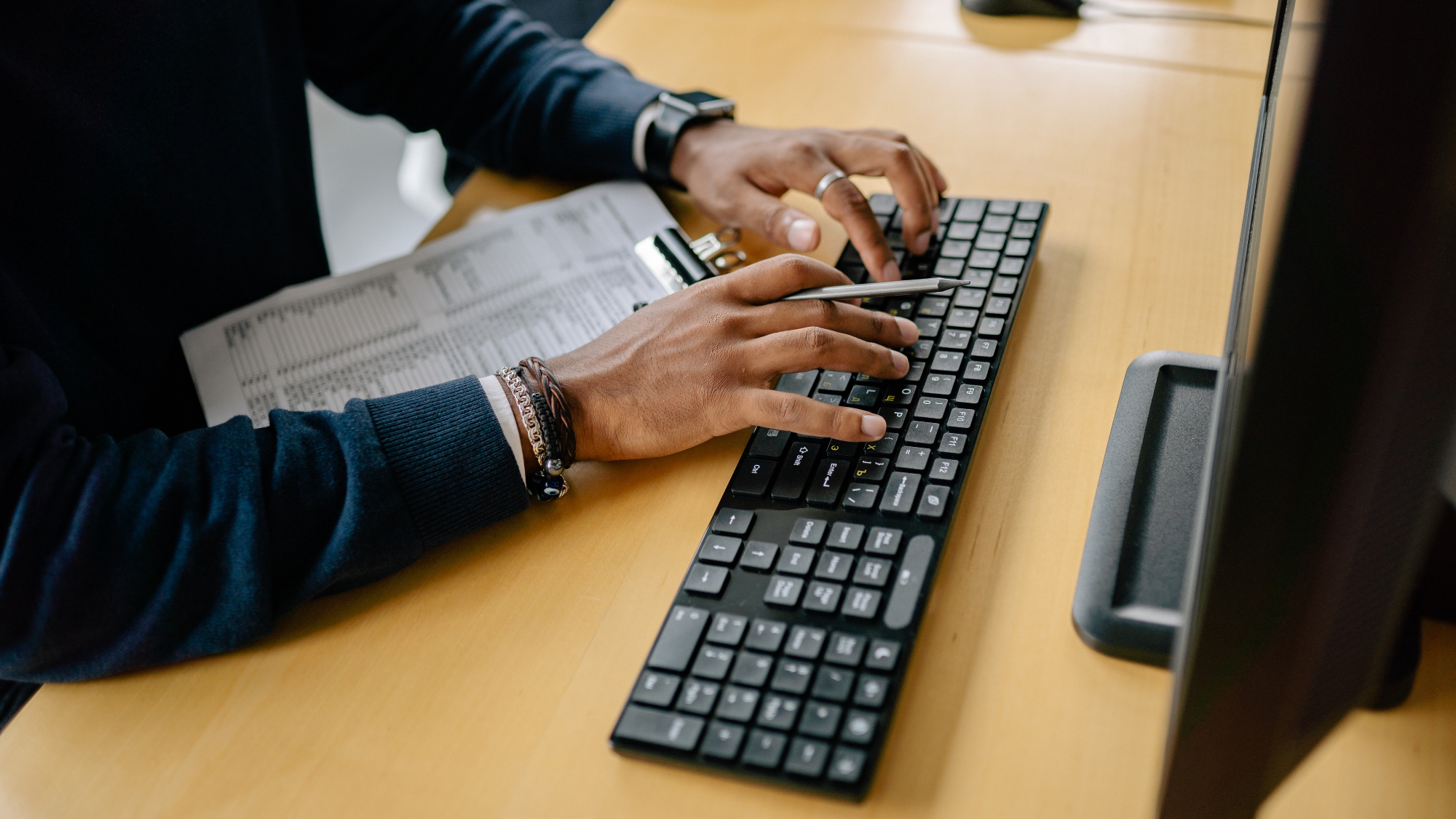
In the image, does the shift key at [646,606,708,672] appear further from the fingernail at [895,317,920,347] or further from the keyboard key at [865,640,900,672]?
the fingernail at [895,317,920,347]

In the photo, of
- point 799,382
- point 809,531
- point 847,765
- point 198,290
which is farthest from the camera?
point 198,290

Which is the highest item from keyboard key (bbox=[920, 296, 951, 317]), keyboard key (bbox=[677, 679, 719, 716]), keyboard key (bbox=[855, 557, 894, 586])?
keyboard key (bbox=[920, 296, 951, 317])

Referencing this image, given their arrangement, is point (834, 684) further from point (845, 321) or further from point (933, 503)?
point (845, 321)

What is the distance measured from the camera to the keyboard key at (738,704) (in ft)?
1.47

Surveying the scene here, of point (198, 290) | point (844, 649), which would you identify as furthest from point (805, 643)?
point (198, 290)

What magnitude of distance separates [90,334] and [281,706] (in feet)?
1.37

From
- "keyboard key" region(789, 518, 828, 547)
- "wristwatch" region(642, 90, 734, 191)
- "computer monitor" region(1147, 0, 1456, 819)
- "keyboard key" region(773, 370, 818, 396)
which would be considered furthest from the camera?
"wristwatch" region(642, 90, 734, 191)

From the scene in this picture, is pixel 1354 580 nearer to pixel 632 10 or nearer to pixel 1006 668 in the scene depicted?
pixel 1006 668

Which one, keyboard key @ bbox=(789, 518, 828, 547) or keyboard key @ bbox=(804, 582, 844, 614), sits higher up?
keyboard key @ bbox=(789, 518, 828, 547)

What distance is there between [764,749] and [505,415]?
0.28m

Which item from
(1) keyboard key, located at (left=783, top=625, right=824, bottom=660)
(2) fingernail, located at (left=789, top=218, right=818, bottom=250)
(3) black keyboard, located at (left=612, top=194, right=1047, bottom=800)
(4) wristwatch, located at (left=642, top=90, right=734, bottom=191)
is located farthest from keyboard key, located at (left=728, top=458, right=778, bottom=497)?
(4) wristwatch, located at (left=642, top=90, right=734, bottom=191)

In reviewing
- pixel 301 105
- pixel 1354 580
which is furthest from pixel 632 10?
pixel 1354 580

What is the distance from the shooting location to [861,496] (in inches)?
21.2

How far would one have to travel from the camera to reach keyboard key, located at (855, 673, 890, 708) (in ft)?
1.45
